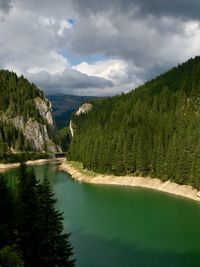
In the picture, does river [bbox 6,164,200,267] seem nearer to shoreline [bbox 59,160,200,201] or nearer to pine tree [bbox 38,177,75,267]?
shoreline [bbox 59,160,200,201]

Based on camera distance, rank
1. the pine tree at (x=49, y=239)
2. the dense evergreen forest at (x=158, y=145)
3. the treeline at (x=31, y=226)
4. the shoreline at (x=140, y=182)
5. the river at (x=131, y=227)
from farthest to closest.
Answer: the dense evergreen forest at (x=158, y=145) < the shoreline at (x=140, y=182) < the river at (x=131, y=227) < the pine tree at (x=49, y=239) < the treeline at (x=31, y=226)

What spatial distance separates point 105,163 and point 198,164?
127 ft

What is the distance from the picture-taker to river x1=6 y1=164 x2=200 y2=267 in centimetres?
5044

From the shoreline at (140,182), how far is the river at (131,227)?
3.05 meters

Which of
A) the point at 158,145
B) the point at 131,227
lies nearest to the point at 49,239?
the point at 131,227

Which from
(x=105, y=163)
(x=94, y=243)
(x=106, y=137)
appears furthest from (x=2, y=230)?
(x=106, y=137)

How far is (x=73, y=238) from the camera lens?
59.7 metres

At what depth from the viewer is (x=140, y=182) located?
10388 cm

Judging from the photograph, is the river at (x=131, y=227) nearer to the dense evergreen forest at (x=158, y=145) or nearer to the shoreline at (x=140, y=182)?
the shoreline at (x=140, y=182)

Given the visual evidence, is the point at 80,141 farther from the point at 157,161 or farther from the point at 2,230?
the point at 2,230

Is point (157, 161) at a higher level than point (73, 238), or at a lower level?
higher

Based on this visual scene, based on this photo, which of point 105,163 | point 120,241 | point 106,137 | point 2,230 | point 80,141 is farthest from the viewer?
point 80,141

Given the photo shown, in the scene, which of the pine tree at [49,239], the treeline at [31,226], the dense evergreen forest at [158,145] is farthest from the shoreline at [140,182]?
the treeline at [31,226]

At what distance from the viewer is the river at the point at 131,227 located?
1986 inches
